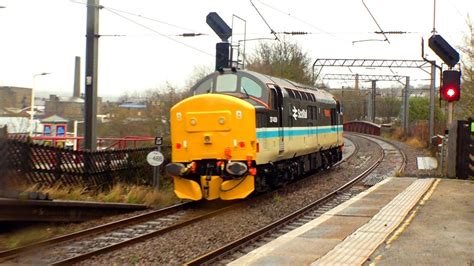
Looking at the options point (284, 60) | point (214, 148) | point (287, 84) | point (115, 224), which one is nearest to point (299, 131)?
point (287, 84)

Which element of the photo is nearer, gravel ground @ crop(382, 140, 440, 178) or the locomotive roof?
→ the locomotive roof

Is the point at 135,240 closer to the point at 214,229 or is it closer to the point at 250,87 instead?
the point at 214,229

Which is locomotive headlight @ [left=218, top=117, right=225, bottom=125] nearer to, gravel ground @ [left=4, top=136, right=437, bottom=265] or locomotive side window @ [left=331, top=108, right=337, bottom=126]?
gravel ground @ [left=4, top=136, right=437, bottom=265]

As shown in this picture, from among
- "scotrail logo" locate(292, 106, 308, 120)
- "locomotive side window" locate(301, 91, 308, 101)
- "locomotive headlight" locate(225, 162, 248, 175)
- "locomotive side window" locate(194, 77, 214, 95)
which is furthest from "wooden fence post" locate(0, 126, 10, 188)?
"locomotive side window" locate(301, 91, 308, 101)

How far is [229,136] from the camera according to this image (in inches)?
505

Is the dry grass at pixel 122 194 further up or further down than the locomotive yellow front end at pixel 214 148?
further down

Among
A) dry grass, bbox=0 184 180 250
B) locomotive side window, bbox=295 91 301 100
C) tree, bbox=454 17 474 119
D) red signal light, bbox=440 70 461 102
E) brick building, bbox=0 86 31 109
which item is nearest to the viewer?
brick building, bbox=0 86 31 109

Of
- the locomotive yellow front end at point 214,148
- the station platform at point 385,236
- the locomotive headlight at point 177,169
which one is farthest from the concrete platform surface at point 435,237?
the locomotive headlight at point 177,169

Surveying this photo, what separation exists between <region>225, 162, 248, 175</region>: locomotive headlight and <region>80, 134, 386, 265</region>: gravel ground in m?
0.95

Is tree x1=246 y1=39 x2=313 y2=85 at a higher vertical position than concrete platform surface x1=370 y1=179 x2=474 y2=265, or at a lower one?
higher

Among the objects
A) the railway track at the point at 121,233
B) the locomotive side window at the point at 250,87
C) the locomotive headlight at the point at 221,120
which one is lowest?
the railway track at the point at 121,233

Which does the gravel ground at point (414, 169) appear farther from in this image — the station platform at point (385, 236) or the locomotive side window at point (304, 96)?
the station platform at point (385, 236)

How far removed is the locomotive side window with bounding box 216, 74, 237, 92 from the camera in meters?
14.0

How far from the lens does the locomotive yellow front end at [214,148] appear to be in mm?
12734
